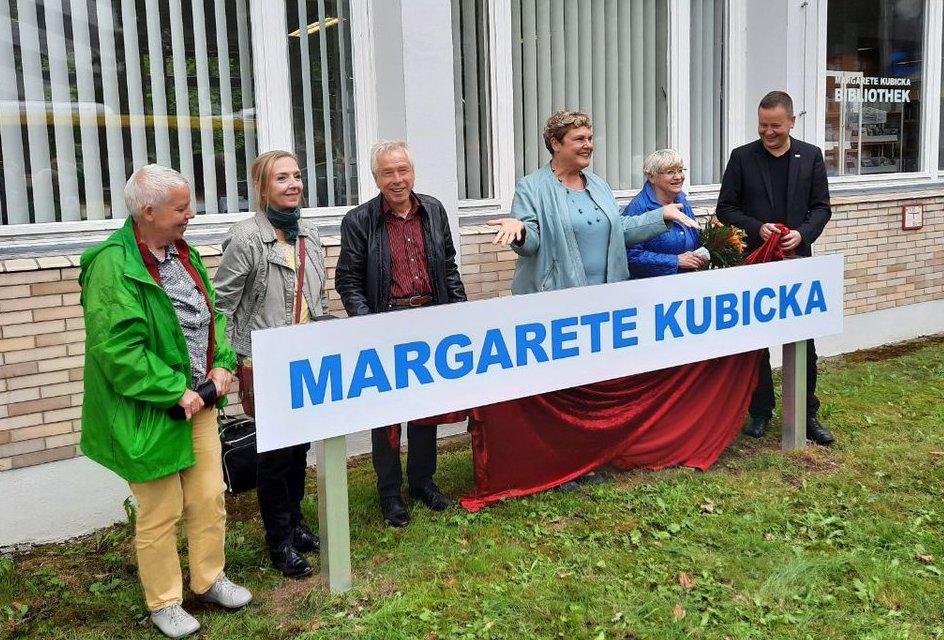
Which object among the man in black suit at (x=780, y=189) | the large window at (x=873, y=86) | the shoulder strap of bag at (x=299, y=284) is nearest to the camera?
the shoulder strap of bag at (x=299, y=284)

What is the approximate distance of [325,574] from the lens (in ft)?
13.1

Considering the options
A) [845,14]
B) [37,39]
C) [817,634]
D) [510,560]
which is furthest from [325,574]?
[845,14]

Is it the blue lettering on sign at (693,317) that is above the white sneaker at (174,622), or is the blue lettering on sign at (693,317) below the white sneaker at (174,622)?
above

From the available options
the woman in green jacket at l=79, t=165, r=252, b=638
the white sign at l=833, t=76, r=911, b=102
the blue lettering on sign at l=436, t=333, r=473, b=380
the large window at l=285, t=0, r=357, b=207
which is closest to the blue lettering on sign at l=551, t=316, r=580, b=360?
the blue lettering on sign at l=436, t=333, r=473, b=380

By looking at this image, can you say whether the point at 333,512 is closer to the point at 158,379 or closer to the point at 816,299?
the point at 158,379

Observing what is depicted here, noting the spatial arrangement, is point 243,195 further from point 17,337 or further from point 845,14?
point 845,14

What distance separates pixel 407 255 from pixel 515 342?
70cm

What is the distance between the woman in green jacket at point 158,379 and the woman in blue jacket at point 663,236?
8.60ft

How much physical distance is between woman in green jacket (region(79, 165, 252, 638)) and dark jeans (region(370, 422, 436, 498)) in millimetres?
1095

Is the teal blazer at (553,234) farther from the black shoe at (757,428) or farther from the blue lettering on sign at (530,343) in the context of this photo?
the black shoe at (757,428)

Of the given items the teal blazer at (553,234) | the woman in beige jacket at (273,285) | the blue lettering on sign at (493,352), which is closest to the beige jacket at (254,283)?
the woman in beige jacket at (273,285)

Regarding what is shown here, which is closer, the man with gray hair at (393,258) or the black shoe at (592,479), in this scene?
the man with gray hair at (393,258)

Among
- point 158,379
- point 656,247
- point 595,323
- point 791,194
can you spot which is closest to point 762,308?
point 656,247

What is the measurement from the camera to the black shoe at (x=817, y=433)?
588 centimetres
